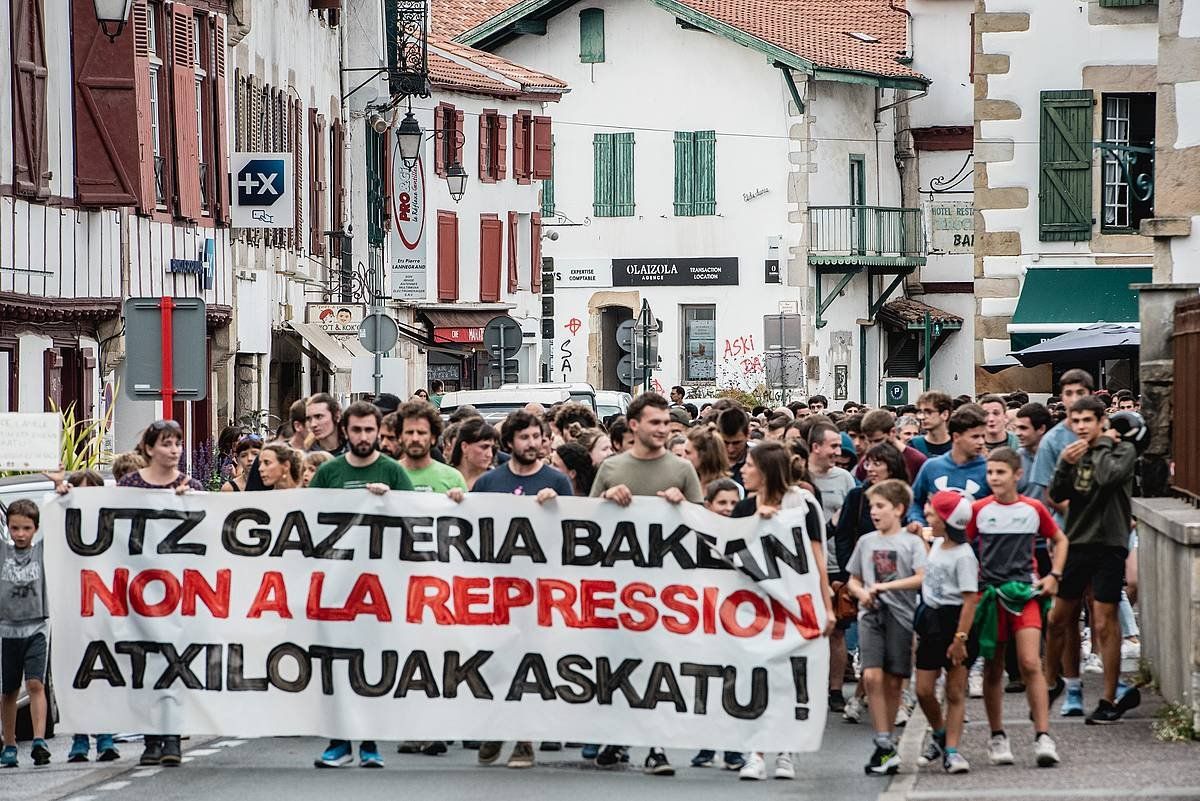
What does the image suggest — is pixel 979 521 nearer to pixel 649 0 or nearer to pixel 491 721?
pixel 491 721

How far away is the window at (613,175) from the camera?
55688 mm

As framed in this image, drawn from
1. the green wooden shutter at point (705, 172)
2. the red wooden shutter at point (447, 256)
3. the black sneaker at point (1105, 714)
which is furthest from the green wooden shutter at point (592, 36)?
the black sneaker at point (1105, 714)

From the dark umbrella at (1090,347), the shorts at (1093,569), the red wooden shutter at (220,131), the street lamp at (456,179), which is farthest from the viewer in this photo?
the street lamp at (456,179)

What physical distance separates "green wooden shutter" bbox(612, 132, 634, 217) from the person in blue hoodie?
1644 inches

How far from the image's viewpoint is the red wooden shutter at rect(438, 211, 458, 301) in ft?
172

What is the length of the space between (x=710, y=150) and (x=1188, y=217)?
123 ft

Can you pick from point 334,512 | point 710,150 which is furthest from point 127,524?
point 710,150

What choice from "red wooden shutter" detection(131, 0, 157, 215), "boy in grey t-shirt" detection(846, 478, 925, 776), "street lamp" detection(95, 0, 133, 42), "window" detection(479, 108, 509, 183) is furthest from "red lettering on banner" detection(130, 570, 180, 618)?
"window" detection(479, 108, 509, 183)

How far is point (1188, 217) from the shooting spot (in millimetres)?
17609

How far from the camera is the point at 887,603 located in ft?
38.9

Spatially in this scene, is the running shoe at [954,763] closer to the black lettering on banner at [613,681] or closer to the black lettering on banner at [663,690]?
the black lettering on banner at [663,690]

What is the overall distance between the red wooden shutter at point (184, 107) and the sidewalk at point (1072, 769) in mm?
15335

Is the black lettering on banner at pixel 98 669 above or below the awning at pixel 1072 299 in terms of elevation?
below

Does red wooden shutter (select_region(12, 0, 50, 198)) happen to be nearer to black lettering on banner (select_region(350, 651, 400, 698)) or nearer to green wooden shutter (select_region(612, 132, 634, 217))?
black lettering on banner (select_region(350, 651, 400, 698))
